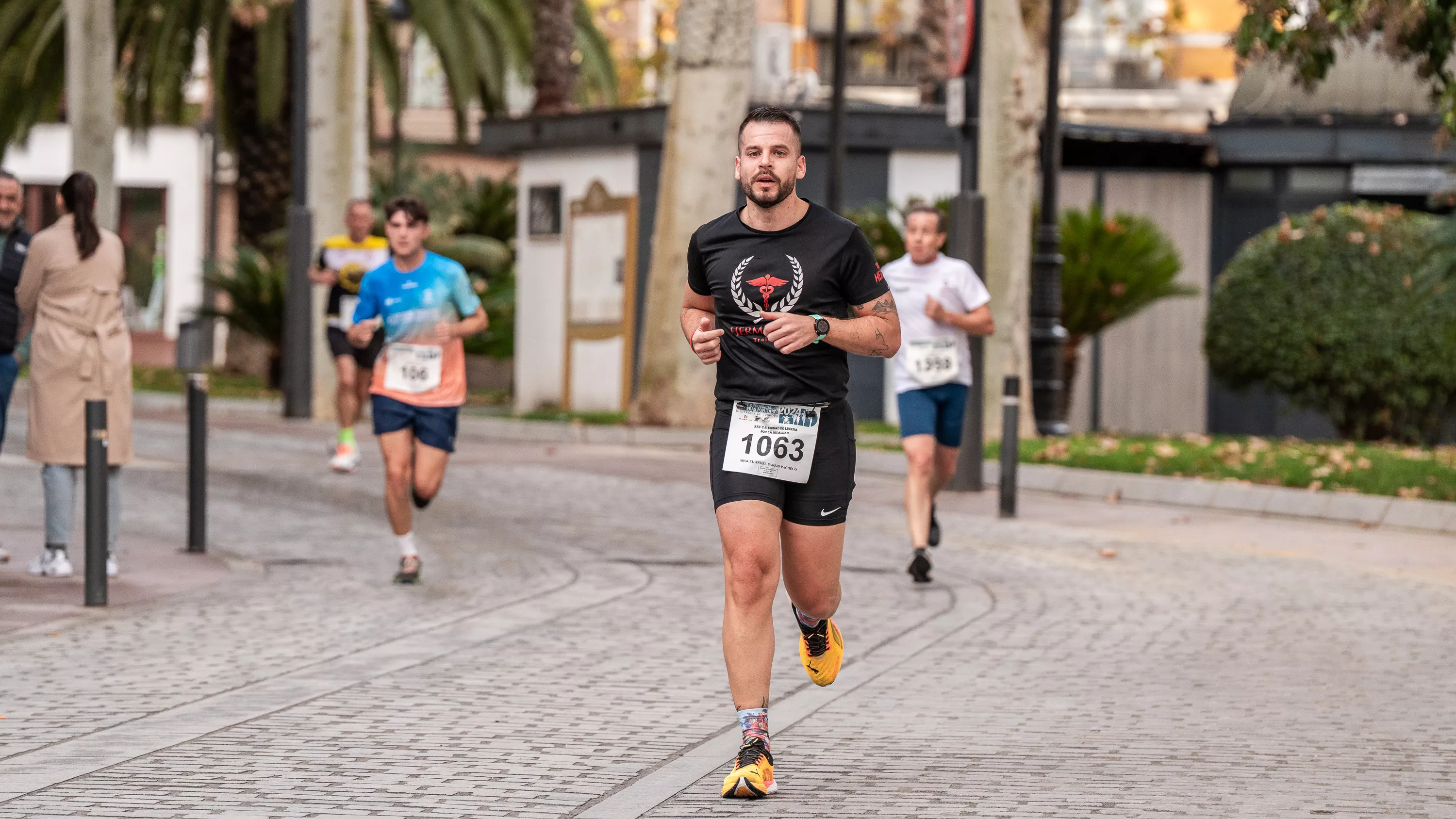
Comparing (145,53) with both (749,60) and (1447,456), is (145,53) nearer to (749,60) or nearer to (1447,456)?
(749,60)

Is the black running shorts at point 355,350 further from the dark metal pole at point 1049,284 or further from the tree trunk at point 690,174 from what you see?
the dark metal pole at point 1049,284

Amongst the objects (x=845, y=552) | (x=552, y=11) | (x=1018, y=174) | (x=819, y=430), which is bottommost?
(x=845, y=552)

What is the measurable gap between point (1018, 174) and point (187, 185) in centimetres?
3883

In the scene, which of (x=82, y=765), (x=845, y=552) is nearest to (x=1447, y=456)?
(x=845, y=552)

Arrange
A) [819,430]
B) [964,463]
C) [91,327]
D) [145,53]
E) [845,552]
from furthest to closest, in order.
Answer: [145,53], [964,463], [845,552], [91,327], [819,430]

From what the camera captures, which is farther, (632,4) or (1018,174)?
(632,4)

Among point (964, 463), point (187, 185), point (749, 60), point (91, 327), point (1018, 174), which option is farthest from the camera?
point (187, 185)

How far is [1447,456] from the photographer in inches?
715

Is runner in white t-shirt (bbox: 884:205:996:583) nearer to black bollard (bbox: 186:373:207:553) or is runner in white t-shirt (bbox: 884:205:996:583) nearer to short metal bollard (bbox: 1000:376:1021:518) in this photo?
short metal bollard (bbox: 1000:376:1021:518)

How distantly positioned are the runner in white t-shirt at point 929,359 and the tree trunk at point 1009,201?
28.6ft

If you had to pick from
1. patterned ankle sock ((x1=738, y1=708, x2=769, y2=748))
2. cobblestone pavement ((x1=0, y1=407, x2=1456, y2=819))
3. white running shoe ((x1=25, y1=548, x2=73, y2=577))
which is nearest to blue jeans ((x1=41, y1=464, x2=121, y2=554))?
white running shoe ((x1=25, y1=548, x2=73, y2=577))

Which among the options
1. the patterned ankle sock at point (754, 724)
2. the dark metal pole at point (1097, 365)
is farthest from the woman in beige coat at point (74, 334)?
the dark metal pole at point (1097, 365)

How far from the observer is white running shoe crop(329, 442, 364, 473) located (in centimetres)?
1638

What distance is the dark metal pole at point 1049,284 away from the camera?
68.6ft
